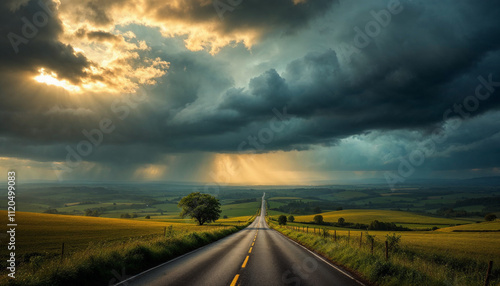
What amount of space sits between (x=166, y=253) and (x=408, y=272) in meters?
11.9

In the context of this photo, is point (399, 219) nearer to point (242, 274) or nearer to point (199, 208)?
point (199, 208)

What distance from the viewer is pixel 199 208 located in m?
70.6

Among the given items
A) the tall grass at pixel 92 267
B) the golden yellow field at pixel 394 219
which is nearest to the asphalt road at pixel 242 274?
the tall grass at pixel 92 267

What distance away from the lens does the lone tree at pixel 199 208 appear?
233 feet

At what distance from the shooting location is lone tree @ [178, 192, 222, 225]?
7100 cm

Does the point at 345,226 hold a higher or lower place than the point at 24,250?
lower

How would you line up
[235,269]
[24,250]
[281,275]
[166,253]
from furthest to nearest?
[24,250] → [166,253] → [235,269] → [281,275]

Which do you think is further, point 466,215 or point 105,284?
point 466,215

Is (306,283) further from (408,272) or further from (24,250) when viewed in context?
(24,250)

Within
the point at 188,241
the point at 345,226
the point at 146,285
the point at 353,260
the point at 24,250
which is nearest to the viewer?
the point at 146,285

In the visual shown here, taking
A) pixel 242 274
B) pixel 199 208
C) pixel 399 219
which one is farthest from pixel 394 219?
pixel 242 274

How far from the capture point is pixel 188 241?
18422 millimetres

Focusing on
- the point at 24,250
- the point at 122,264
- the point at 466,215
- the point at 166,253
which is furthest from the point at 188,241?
the point at 466,215

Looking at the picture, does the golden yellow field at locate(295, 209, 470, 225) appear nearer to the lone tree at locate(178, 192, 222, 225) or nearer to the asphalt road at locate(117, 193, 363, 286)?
the lone tree at locate(178, 192, 222, 225)
